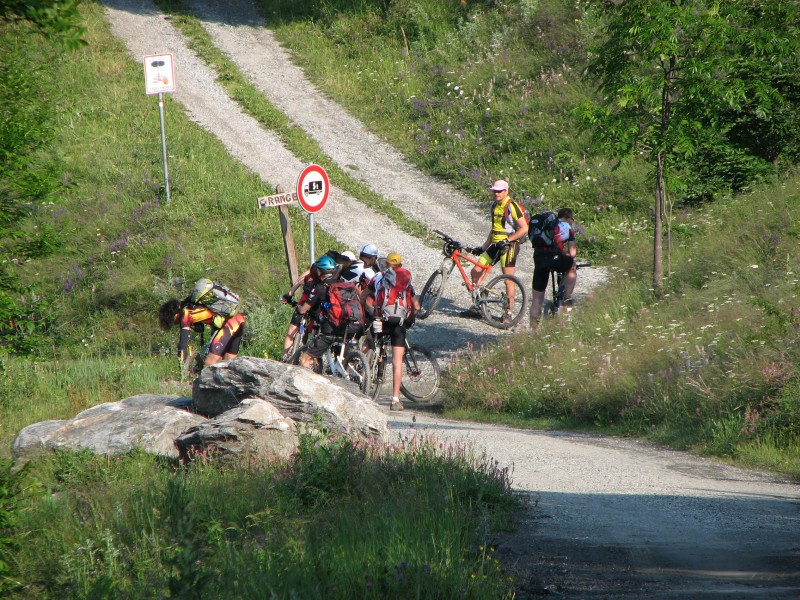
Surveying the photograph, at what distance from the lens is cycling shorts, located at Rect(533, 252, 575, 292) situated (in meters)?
14.1

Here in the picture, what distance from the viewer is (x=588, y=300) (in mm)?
14367

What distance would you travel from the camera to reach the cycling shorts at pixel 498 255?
1499 centimetres

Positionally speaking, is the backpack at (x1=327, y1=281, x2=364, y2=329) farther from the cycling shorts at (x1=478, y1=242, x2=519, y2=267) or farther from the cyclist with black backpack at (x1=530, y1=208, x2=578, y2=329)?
the cycling shorts at (x1=478, y1=242, x2=519, y2=267)

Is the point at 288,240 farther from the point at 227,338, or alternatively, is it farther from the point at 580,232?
the point at 580,232

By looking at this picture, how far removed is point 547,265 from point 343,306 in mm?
3865

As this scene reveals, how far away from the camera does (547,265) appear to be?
1408 cm

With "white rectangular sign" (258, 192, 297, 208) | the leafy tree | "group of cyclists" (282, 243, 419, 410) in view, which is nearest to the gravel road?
"group of cyclists" (282, 243, 419, 410)

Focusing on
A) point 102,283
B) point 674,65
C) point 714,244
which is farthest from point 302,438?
point 102,283

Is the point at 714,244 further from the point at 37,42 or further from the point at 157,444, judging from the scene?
the point at 37,42

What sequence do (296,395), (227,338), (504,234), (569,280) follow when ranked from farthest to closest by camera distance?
(504,234) < (569,280) < (227,338) < (296,395)

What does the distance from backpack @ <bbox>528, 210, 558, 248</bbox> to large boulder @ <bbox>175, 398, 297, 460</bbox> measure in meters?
6.89

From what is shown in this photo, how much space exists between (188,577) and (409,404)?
8.84 m

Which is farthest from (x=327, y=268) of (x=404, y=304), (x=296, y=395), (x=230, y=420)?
(x=230, y=420)

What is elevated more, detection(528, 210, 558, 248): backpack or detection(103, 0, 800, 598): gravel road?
detection(528, 210, 558, 248): backpack
